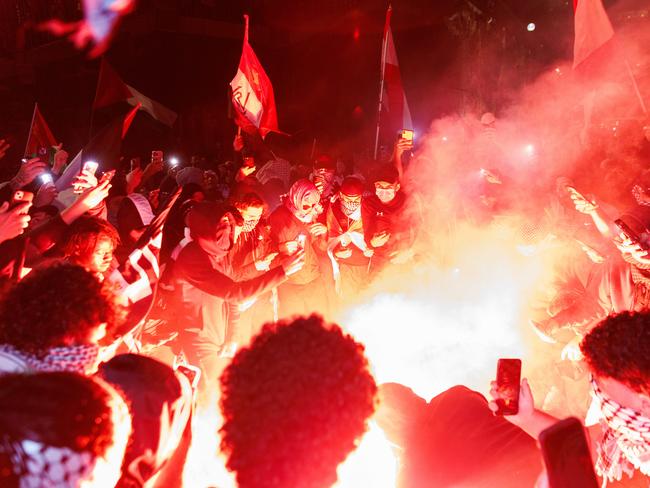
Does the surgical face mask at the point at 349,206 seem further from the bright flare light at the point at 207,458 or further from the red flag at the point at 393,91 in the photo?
the red flag at the point at 393,91

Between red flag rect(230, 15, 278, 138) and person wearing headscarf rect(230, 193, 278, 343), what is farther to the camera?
red flag rect(230, 15, 278, 138)

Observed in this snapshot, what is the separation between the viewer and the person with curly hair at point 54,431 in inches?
65.2

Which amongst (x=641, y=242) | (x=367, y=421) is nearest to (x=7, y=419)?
(x=367, y=421)

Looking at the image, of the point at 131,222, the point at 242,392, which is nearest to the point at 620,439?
the point at 242,392

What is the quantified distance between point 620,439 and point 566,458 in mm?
780

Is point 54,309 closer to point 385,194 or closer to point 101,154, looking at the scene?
point 385,194

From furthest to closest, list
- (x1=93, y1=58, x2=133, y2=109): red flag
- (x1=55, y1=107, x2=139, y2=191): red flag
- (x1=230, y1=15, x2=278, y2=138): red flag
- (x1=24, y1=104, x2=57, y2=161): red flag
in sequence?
(x1=93, y1=58, x2=133, y2=109): red flag → (x1=24, y1=104, x2=57, y2=161): red flag → (x1=230, y1=15, x2=278, y2=138): red flag → (x1=55, y1=107, x2=139, y2=191): red flag

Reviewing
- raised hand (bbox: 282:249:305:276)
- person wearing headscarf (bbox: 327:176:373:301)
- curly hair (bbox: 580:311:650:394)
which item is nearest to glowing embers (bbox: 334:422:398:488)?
raised hand (bbox: 282:249:305:276)

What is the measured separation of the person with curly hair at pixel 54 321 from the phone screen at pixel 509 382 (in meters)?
1.95

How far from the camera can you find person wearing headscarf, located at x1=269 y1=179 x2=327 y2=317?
6.26m

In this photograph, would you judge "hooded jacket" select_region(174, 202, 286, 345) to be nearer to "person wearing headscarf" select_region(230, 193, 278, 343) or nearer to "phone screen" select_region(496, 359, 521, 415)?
"person wearing headscarf" select_region(230, 193, 278, 343)

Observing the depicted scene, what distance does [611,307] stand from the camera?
4488mm

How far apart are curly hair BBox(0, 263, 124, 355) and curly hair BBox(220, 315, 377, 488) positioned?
768mm

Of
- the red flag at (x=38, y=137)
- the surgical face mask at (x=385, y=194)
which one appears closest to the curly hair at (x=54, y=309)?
the surgical face mask at (x=385, y=194)
